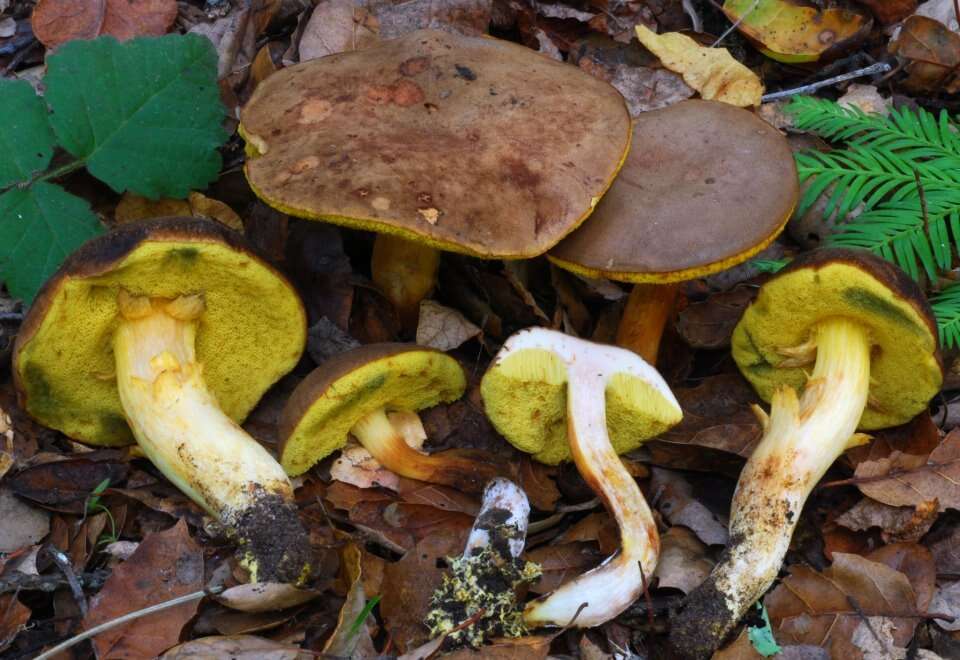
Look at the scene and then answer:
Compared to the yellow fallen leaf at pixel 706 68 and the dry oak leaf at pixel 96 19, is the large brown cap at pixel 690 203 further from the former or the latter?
the dry oak leaf at pixel 96 19

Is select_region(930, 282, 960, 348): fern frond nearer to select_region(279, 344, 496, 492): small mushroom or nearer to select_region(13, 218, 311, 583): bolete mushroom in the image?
select_region(279, 344, 496, 492): small mushroom

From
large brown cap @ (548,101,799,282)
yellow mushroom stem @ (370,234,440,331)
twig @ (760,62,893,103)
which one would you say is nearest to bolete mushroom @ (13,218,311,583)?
yellow mushroom stem @ (370,234,440,331)

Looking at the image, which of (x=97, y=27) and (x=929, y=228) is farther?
(x=97, y=27)

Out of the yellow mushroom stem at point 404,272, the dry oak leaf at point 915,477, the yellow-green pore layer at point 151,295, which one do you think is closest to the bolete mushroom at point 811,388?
the dry oak leaf at point 915,477

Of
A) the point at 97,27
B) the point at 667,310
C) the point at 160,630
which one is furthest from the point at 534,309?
the point at 97,27

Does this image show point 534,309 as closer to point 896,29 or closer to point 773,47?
point 773,47
